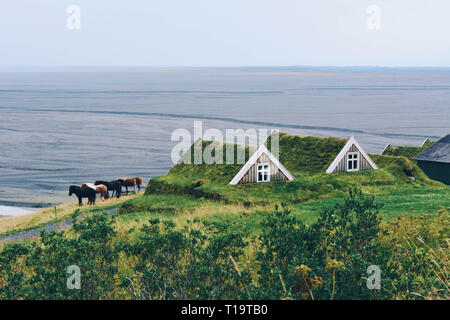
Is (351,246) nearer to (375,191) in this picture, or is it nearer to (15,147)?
(375,191)

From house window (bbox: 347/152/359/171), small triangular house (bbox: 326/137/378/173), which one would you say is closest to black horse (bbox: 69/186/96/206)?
small triangular house (bbox: 326/137/378/173)

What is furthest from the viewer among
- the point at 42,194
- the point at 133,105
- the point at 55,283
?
Answer: the point at 133,105

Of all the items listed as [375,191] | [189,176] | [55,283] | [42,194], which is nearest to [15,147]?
[42,194]

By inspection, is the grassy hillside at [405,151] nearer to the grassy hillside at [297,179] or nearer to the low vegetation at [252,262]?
the grassy hillside at [297,179]

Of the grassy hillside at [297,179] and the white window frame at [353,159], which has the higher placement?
the white window frame at [353,159]

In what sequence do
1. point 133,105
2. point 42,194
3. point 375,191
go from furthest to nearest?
1. point 133,105
2. point 42,194
3. point 375,191

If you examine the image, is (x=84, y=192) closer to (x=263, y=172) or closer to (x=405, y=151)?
(x=263, y=172)

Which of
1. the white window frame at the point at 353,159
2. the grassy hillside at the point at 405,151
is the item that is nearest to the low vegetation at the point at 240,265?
the white window frame at the point at 353,159
